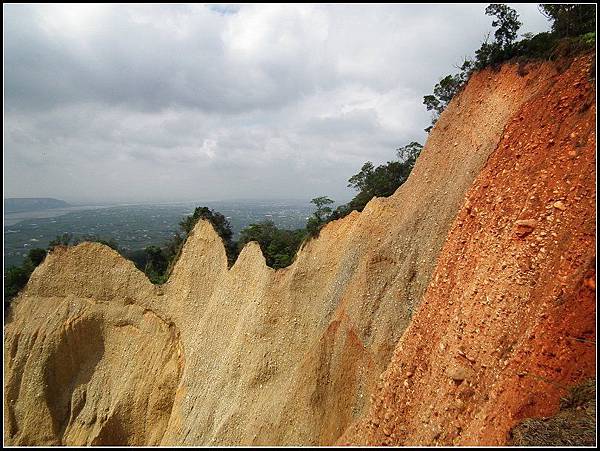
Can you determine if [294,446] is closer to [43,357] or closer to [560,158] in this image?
[560,158]

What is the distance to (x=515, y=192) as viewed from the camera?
10.4 meters

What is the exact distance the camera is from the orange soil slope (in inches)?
280

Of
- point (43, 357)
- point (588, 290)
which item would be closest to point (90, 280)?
point (43, 357)

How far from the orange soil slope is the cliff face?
0.17 ft

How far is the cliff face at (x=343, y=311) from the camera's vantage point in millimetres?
8875

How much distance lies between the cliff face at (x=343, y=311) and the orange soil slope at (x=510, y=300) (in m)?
0.05

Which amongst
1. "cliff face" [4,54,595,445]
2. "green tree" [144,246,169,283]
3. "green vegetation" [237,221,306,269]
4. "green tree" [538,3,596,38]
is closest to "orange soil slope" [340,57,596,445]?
→ "cliff face" [4,54,595,445]

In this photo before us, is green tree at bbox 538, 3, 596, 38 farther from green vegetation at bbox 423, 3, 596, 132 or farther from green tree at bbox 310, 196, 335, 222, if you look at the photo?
green tree at bbox 310, 196, 335, 222

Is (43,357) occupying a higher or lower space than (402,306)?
lower

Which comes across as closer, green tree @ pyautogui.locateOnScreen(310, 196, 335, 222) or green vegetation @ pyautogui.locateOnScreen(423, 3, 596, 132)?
green vegetation @ pyautogui.locateOnScreen(423, 3, 596, 132)

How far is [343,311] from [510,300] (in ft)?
22.2

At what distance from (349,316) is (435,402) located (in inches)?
199

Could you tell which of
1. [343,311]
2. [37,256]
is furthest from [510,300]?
[37,256]

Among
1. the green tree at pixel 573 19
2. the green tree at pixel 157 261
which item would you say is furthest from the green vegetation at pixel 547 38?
the green tree at pixel 157 261
